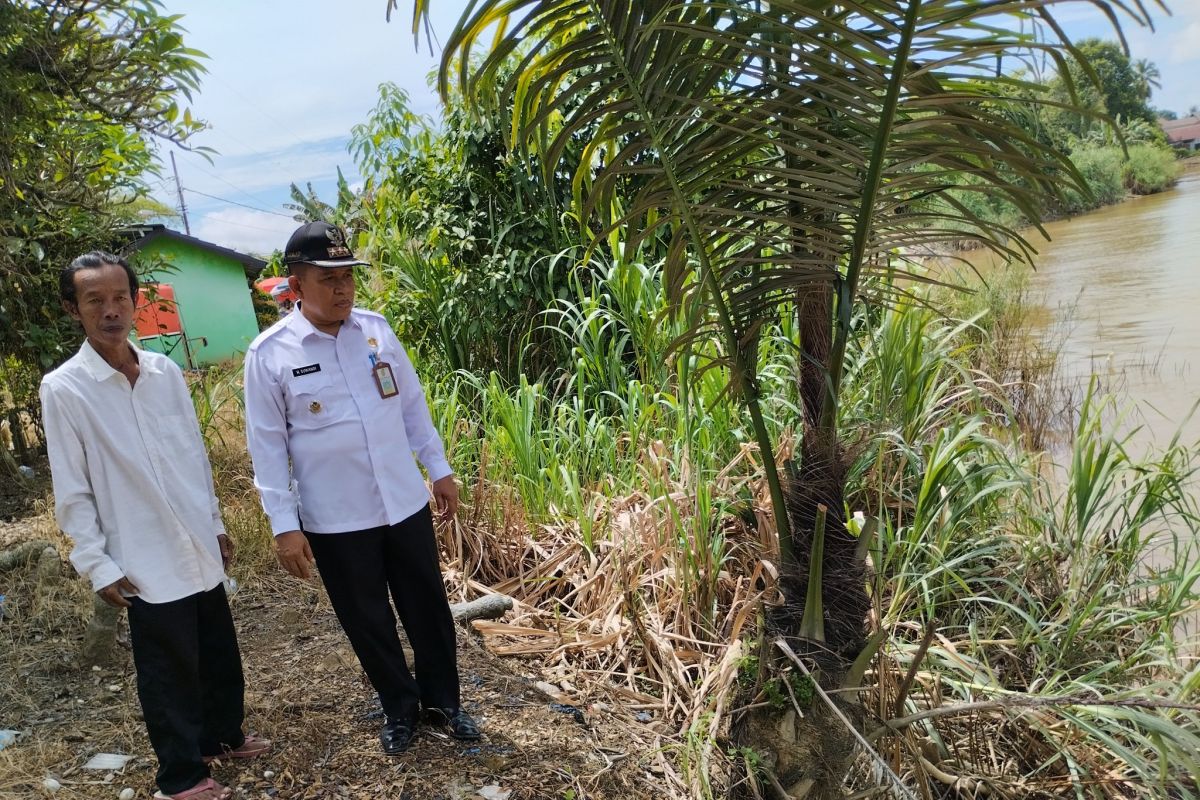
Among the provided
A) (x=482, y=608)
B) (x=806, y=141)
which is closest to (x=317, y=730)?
(x=482, y=608)

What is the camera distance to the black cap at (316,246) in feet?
7.29

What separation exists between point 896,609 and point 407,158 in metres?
4.88

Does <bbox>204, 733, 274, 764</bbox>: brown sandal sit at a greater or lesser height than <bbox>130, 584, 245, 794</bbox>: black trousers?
lesser

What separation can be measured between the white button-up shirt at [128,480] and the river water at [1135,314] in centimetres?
340

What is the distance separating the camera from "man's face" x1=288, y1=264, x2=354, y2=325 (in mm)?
2256

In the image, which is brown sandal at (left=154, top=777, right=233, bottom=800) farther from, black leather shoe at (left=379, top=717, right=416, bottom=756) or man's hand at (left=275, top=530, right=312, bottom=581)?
man's hand at (left=275, top=530, right=312, bottom=581)

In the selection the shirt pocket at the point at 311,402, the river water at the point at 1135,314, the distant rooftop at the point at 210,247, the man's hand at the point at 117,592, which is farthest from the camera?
the distant rooftop at the point at 210,247

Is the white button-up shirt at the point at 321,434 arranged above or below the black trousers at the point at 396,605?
above

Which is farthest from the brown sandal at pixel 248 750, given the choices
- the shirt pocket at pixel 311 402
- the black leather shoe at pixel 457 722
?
the shirt pocket at pixel 311 402

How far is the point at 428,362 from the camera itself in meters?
5.67

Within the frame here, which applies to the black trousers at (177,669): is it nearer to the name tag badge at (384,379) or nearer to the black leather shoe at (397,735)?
the black leather shoe at (397,735)

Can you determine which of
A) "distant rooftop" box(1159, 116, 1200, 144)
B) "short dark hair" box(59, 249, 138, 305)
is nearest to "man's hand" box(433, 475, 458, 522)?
"short dark hair" box(59, 249, 138, 305)

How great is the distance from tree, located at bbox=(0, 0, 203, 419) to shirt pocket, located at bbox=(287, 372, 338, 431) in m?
2.83

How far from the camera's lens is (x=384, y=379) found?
94.0 inches
